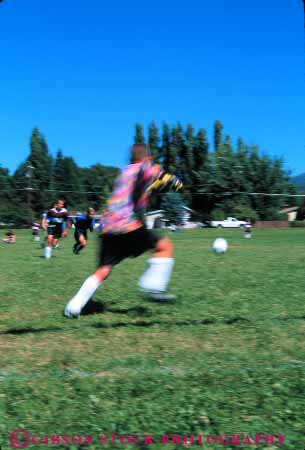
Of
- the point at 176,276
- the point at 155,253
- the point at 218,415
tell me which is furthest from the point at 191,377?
the point at 176,276

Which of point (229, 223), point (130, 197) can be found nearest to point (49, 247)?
point (130, 197)

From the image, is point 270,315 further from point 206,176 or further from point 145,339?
point 206,176

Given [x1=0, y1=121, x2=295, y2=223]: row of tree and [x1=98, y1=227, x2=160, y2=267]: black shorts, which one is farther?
[x1=0, y1=121, x2=295, y2=223]: row of tree

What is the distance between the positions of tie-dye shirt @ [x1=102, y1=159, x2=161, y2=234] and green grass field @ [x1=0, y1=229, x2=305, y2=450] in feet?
3.09

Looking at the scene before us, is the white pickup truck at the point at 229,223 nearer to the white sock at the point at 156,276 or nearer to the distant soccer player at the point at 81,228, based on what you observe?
the distant soccer player at the point at 81,228

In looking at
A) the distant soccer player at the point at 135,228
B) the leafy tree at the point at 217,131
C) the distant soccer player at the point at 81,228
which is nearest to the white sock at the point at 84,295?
the distant soccer player at the point at 135,228

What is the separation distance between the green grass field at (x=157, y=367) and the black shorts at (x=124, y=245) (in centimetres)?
61

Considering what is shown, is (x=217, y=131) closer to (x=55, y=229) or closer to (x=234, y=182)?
(x=234, y=182)

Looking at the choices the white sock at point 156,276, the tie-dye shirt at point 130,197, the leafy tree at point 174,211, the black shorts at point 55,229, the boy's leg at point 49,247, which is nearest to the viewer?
the tie-dye shirt at point 130,197

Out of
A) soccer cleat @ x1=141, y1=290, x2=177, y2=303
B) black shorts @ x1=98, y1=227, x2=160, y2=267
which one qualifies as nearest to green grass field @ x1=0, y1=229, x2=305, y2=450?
soccer cleat @ x1=141, y1=290, x2=177, y2=303

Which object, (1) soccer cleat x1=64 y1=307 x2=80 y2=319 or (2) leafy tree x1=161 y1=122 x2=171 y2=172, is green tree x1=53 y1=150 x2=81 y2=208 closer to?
(2) leafy tree x1=161 y1=122 x2=171 y2=172

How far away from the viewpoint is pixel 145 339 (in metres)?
4.44

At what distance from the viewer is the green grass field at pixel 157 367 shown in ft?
9.25

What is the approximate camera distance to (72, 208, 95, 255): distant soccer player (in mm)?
16469
